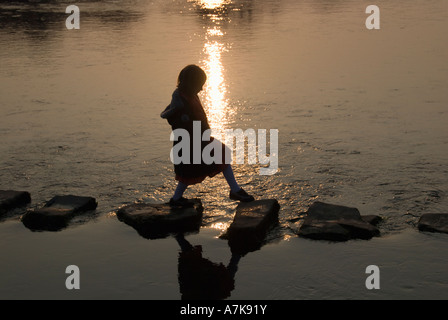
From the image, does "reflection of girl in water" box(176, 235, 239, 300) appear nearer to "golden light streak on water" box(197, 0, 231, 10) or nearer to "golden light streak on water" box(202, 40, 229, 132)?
"golden light streak on water" box(202, 40, 229, 132)

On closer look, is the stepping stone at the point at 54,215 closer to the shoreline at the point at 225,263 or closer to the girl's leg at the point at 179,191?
the shoreline at the point at 225,263

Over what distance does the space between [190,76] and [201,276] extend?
1.98m

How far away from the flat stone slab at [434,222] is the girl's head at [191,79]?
234 cm

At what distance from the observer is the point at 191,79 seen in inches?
223

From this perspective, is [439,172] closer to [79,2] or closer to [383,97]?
[383,97]

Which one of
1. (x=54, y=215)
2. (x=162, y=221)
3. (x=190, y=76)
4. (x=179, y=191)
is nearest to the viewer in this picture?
(x=162, y=221)

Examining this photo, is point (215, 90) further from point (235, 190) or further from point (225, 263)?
point (225, 263)

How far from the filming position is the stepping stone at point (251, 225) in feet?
16.6

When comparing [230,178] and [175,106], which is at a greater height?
[175,106]

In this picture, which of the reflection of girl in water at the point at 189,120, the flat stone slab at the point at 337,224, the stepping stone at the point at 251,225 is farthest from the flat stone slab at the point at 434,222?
the reflection of girl in water at the point at 189,120

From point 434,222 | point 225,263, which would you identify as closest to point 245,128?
point 434,222

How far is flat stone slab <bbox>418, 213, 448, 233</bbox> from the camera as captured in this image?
5133 millimetres

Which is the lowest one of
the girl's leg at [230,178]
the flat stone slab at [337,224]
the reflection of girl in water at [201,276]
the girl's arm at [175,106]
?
the reflection of girl in water at [201,276]

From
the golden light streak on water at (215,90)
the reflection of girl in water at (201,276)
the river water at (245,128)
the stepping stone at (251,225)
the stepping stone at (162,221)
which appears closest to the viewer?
the reflection of girl in water at (201,276)
